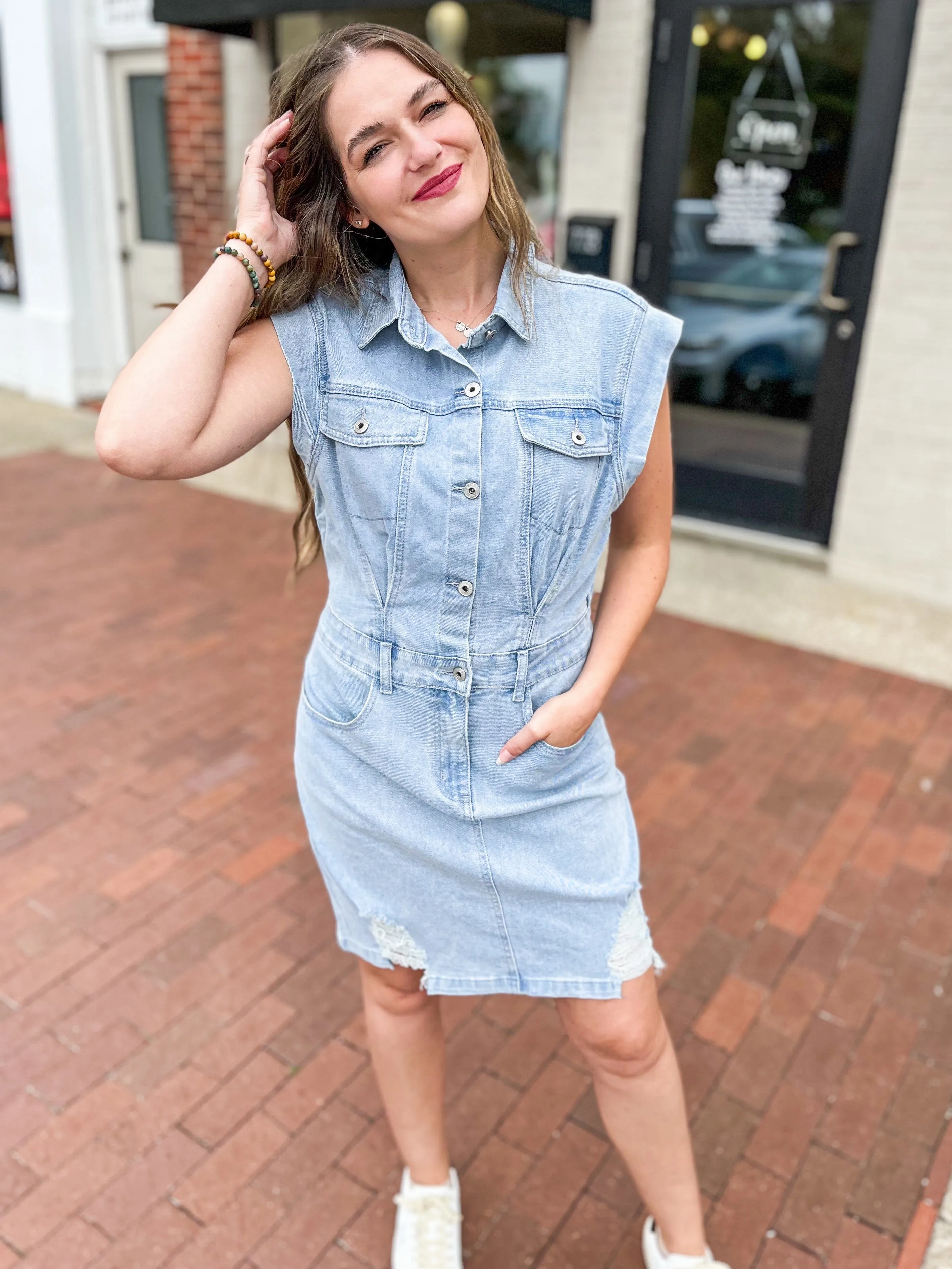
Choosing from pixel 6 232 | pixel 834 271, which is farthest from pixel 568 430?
pixel 6 232

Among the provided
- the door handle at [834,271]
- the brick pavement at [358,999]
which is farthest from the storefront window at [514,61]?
the brick pavement at [358,999]

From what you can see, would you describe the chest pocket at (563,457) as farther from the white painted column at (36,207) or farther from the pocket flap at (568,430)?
the white painted column at (36,207)

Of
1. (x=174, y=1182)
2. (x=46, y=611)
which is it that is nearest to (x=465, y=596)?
(x=174, y=1182)

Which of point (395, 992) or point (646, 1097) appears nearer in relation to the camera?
point (646, 1097)

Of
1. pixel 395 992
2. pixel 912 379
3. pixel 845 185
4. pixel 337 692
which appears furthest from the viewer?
pixel 845 185

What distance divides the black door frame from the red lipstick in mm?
3961

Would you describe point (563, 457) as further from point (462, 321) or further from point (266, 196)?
point (266, 196)

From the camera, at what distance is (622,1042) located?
1690 mm

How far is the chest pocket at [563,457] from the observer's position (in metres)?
1.46

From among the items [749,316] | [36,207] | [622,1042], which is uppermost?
[36,207]

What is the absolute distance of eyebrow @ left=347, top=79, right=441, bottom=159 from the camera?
4.57ft

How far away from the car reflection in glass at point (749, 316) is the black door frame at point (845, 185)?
0.12 meters

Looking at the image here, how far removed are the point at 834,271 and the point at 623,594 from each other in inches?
150

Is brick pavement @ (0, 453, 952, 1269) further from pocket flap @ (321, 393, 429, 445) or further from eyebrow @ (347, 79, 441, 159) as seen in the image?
eyebrow @ (347, 79, 441, 159)
